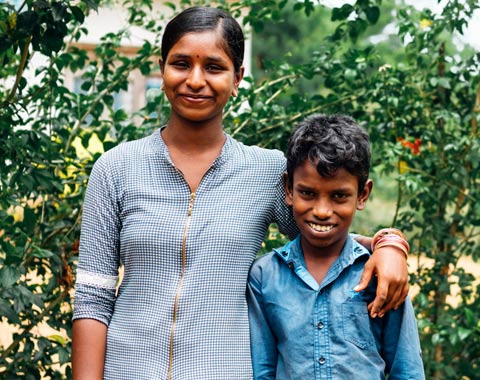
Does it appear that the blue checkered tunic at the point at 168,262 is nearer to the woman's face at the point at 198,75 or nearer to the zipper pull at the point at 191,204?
the zipper pull at the point at 191,204

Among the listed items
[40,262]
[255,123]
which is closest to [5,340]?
[40,262]

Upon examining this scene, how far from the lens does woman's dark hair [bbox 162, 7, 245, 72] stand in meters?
2.27

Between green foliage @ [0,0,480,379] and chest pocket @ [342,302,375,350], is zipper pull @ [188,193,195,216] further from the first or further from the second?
green foliage @ [0,0,480,379]

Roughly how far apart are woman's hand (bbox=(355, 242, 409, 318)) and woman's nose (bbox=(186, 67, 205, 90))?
60cm

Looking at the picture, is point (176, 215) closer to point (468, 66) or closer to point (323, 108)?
point (323, 108)

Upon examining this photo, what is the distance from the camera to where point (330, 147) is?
7.43 ft

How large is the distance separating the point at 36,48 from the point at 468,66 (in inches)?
77.6

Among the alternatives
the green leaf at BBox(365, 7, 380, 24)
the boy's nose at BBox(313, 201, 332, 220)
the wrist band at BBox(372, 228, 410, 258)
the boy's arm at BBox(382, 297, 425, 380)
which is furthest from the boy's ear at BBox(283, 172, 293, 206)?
the green leaf at BBox(365, 7, 380, 24)

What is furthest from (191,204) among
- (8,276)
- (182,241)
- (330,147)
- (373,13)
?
(373,13)

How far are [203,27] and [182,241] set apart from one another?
0.53 meters

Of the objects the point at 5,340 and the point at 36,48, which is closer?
the point at 36,48

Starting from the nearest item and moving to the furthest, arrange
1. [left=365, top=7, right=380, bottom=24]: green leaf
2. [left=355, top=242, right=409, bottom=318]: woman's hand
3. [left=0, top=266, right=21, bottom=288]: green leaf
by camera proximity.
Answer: [left=355, top=242, right=409, bottom=318]: woman's hand < [left=0, top=266, right=21, bottom=288]: green leaf < [left=365, top=7, right=380, bottom=24]: green leaf

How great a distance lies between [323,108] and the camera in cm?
381

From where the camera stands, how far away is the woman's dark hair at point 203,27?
227 centimetres
